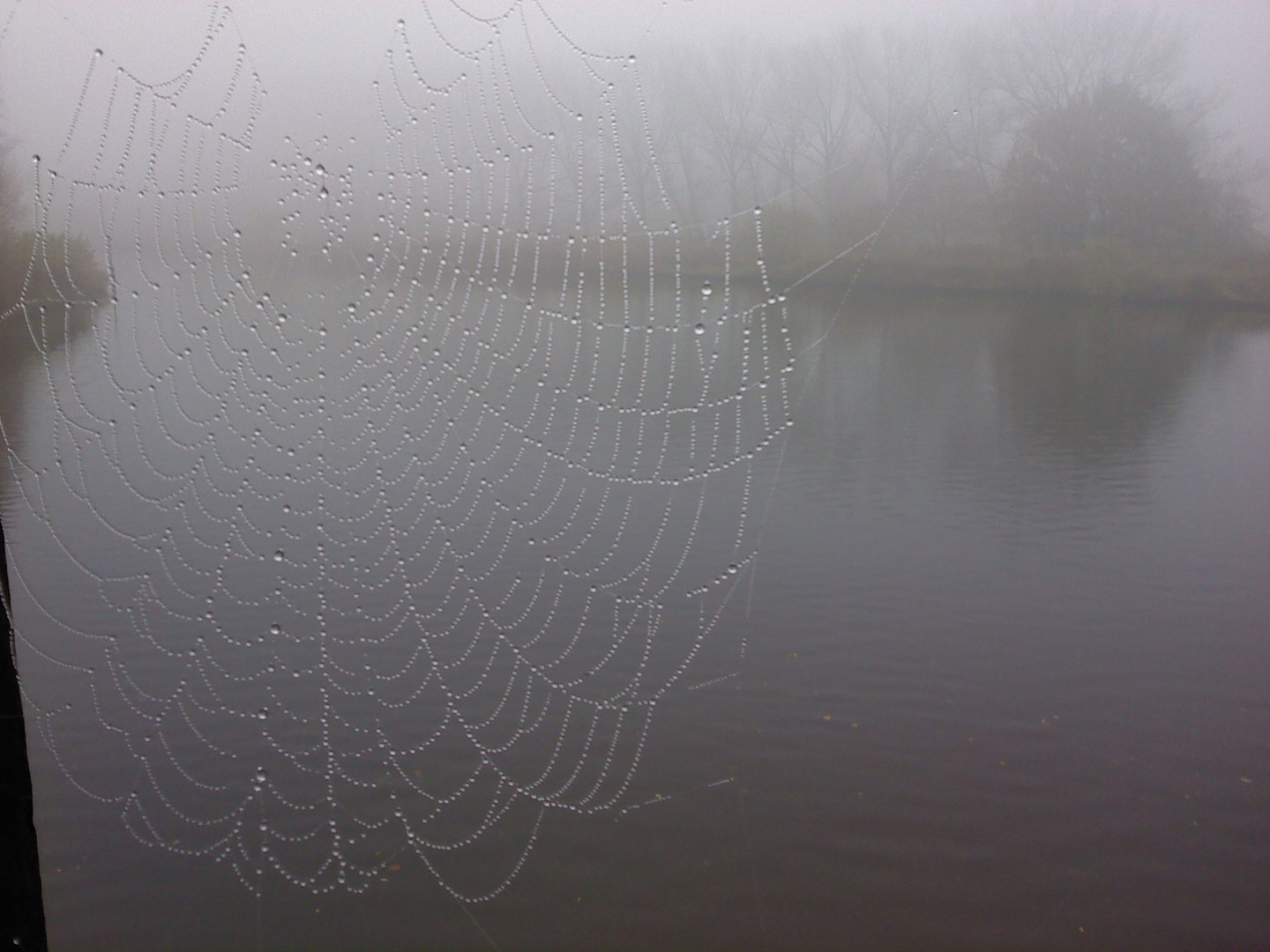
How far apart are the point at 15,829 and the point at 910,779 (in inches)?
155

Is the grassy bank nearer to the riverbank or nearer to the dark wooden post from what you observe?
the riverbank

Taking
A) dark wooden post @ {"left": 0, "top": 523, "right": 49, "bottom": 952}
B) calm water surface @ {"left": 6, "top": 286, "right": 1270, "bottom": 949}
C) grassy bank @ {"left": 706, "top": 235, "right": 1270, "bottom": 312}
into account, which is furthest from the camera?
grassy bank @ {"left": 706, "top": 235, "right": 1270, "bottom": 312}

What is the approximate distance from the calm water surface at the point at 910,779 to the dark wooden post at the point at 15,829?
6.94 ft

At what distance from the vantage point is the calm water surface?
3.89 m

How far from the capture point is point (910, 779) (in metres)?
4.83

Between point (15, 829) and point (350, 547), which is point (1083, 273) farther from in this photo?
point (15, 829)

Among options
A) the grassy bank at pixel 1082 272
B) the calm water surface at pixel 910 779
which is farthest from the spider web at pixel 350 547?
the grassy bank at pixel 1082 272

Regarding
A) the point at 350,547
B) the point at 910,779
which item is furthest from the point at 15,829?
the point at 350,547

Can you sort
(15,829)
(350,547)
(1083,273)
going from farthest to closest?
(1083,273) < (350,547) < (15,829)

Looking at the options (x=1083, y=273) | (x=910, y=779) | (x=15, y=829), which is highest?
(x=1083, y=273)

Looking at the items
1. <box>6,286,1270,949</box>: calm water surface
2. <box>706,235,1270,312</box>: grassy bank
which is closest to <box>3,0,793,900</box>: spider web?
<box>6,286,1270,949</box>: calm water surface

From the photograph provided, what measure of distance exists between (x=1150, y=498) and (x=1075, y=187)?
836cm

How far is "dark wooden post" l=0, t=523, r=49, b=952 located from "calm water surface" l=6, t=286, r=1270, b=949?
211 centimetres

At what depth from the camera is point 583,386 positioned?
1325 centimetres
